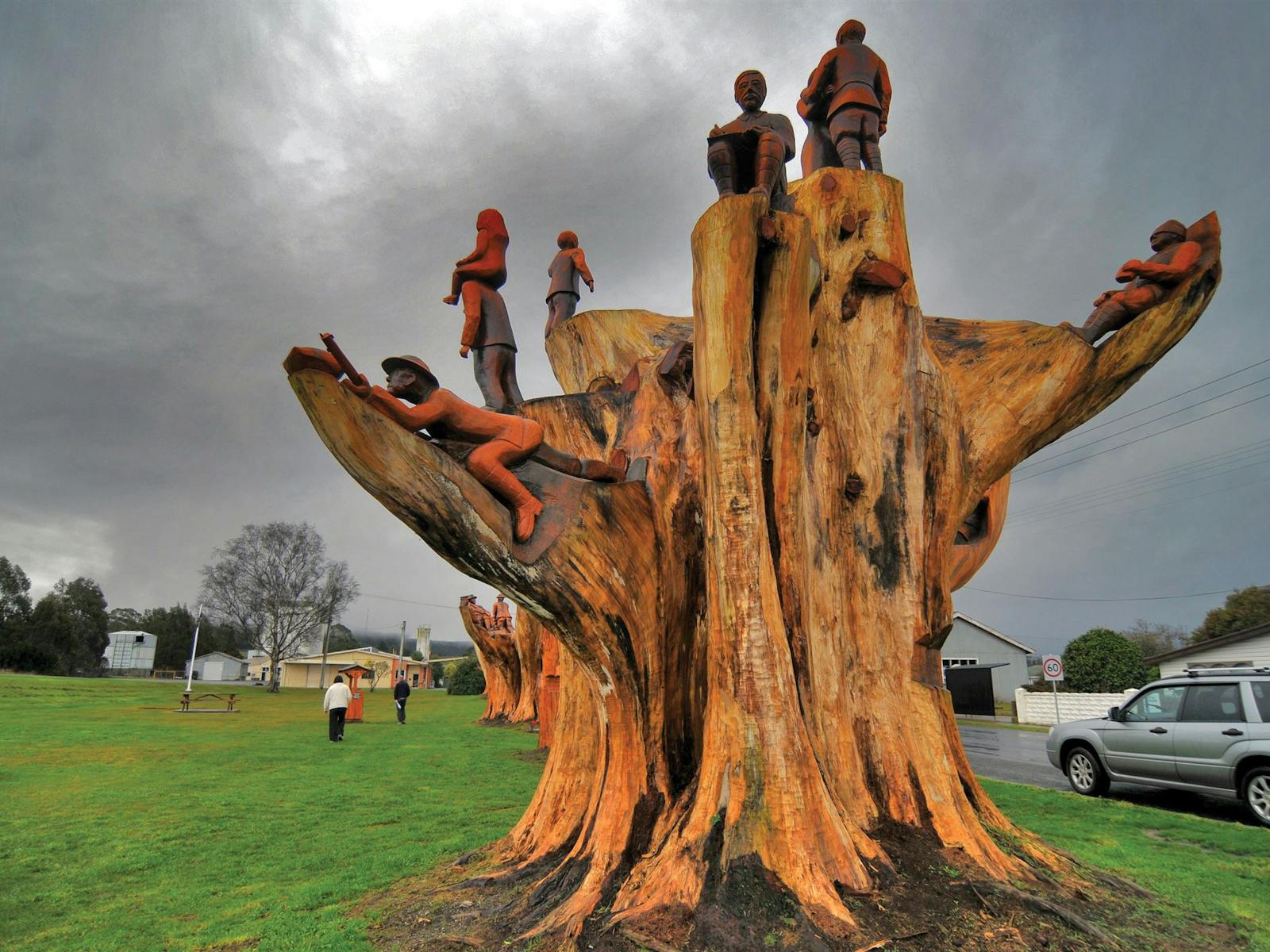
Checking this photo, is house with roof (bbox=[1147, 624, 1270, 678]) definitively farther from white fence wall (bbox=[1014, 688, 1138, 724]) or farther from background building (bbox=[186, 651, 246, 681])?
background building (bbox=[186, 651, 246, 681])

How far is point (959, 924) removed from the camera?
3635mm

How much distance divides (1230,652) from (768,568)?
27980mm

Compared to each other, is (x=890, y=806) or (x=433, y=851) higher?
(x=890, y=806)

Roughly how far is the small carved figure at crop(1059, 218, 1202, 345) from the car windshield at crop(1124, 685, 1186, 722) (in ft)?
19.9

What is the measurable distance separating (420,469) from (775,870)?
9.32 ft

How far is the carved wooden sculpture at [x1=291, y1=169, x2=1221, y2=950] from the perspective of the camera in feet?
12.6

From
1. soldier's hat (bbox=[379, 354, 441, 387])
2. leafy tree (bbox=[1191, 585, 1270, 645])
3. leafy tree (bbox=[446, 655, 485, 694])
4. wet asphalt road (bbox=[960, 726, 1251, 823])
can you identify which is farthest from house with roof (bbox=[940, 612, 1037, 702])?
soldier's hat (bbox=[379, 354, 441, 387])

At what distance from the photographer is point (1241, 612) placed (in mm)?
31469

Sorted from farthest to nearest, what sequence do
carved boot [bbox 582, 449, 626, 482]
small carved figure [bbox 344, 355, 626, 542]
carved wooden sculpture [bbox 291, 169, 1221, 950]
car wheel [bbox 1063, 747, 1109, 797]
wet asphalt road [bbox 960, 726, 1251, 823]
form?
car wheel [bbox 1063, 747, 1109, 797] < wet asphalt road [bbox 960, 726, 1251, 823] < carved boot [bbox 582, 449, 626, 482] < small carved figure [bbox 344, 355, 626, 542] < carved wooden sculpture [bbox 291, 169, 1221, 950]

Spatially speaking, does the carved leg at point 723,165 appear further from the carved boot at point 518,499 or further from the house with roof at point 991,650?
the house with roof at point 991,650

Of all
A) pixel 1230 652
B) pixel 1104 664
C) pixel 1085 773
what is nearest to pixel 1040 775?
pixel 1085 773

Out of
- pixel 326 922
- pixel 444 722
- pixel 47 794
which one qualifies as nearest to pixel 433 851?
pixel 326 922

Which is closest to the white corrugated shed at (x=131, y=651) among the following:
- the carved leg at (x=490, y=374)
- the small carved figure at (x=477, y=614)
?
the small carved figure at (x=477, y=614)

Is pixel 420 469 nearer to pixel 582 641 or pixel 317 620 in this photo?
pixel 582 641
